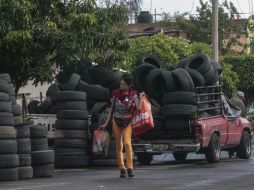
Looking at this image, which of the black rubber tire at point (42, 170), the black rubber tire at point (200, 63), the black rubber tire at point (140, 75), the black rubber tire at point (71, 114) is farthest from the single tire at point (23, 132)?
the black rubber tire at point (200, 63)

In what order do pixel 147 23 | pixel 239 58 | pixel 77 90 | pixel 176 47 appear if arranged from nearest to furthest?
pixel 77 90 < pixel 176 47 < pixel 239 58 < pixel 147 23

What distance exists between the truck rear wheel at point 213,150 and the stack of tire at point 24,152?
5531mm

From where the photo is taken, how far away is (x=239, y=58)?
47.5m

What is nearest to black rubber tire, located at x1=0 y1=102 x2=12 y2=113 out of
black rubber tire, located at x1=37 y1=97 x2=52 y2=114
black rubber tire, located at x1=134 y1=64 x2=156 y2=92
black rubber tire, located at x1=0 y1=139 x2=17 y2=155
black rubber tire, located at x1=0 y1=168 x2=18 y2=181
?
black rubber tire, located at x1=0 y1=139 x2=17 y2=155

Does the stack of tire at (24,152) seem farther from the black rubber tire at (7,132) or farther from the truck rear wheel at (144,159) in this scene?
the truck rear wheel at (144,159)

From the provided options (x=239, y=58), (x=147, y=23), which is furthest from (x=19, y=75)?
(x=147, y=23)

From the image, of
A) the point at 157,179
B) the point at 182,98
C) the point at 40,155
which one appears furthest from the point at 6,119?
the point at 182,98

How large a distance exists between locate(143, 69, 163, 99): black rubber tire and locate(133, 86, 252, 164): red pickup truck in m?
0.92

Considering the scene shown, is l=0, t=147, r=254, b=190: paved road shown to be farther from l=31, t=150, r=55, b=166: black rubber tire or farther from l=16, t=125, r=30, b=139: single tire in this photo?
l=16, t=125, r=30, b=139: single tire

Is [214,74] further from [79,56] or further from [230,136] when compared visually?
[79,56]

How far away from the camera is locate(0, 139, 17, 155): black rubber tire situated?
44.7 feet

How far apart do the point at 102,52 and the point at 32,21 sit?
6.66 feet

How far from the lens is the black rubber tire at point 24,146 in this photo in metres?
14.2

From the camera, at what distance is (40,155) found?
14.6 m
